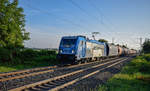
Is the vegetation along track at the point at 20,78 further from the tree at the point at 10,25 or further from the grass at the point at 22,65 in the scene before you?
the tree at the point at 10,25

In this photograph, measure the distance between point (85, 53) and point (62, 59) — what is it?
348 centimetres

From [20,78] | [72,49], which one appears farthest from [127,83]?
[72,49]

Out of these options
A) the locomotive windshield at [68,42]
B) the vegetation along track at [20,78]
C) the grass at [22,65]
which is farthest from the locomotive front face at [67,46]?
the vegetation along track at [20,78]

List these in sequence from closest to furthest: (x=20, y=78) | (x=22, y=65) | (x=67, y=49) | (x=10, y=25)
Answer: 1. (x=20, y=78)
2. (x=67, y=49)
3. (x=22, y=65)
4. (x=10, y=25)

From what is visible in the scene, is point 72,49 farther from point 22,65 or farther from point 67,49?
point 22,65

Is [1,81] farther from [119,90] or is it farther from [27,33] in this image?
[27,33]

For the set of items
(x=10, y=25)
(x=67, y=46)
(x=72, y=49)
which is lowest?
(x=72, y=49)

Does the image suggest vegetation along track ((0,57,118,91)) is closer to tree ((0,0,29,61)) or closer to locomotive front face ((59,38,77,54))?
locomotive front face ((59,38,77,54))

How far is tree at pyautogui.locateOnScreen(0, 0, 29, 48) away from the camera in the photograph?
59.7 ft

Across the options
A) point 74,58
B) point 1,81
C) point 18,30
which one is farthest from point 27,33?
point 1,81

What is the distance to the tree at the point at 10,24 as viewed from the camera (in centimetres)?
1821

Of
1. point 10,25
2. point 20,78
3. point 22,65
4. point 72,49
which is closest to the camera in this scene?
point 20,78

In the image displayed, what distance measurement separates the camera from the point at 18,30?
20.4m

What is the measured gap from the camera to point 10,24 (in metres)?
18.7
